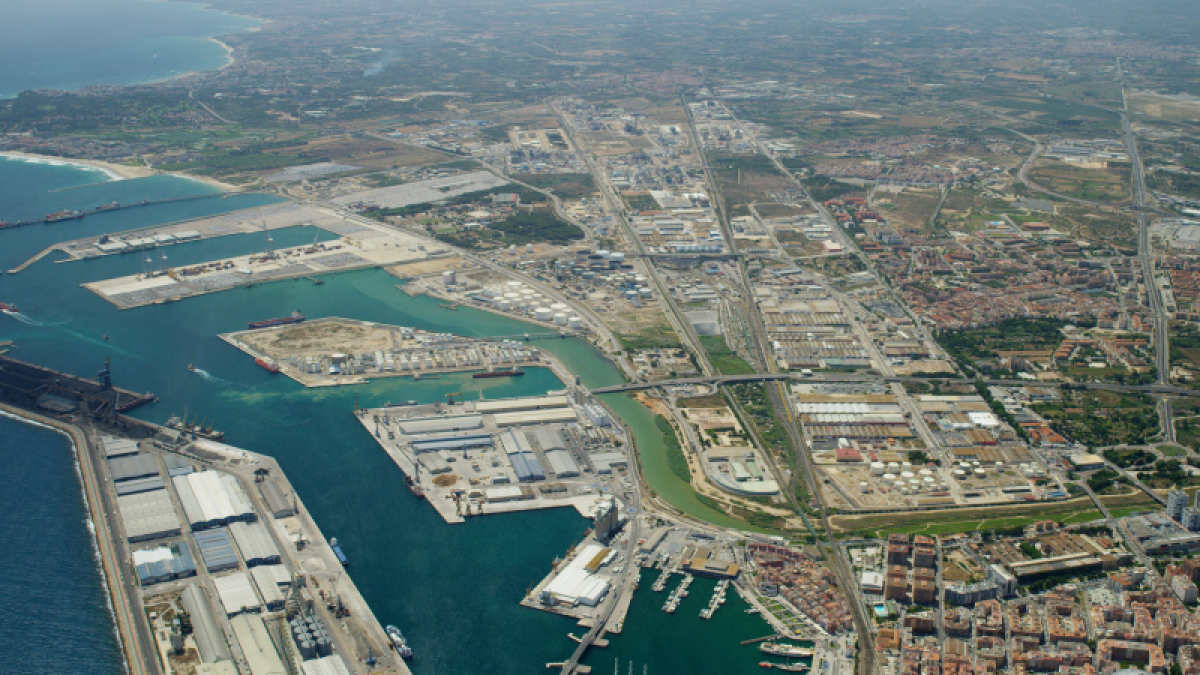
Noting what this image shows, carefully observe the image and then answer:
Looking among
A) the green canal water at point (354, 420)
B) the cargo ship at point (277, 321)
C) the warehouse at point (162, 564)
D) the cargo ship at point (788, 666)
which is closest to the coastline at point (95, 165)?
the green canal water at point (354, 420)

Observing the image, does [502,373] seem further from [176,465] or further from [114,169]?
[114,169]

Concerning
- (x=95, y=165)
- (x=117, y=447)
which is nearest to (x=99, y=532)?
(x=117, y=447)

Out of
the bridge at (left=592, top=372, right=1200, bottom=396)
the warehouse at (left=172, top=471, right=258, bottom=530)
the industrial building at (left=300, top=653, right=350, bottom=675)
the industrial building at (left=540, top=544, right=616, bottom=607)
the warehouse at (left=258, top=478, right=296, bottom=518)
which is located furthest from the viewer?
the bridge at (left=592, top=372, right=1200, bottom=396)

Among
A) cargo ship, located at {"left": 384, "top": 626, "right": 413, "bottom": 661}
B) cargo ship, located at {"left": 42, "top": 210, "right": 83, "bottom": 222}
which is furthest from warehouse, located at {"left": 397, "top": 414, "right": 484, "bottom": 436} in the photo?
cargo ship, located at {"left": 42, "top": 210, "right": 83, "bottom": 222}

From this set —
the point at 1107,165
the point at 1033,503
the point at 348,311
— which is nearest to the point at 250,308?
the point at 348,311

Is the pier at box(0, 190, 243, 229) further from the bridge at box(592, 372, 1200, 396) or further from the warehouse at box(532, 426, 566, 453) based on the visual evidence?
the warehouse at box(532, 426, 566, 453)

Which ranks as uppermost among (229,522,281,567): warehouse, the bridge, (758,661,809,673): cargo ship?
(229,522,281,567): warehouse
